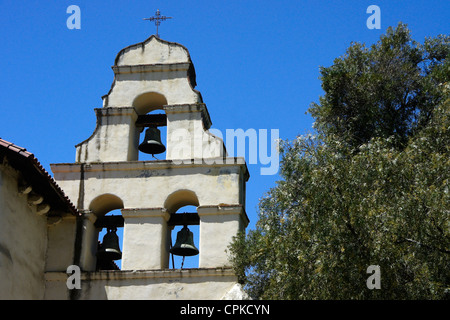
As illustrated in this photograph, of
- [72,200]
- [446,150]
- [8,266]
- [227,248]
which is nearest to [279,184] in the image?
[227,248]

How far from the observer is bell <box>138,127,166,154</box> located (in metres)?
15.9

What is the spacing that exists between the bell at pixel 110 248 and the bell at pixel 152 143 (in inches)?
78.7

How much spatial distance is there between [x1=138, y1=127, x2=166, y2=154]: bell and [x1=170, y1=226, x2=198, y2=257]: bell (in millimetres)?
1979

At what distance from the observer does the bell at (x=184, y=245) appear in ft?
48.8

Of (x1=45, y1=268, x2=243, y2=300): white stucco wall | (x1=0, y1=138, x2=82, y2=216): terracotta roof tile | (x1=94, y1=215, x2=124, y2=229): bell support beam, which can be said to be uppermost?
(x1=0, y1=138, x2=82, y2=216): terracotta roof tile

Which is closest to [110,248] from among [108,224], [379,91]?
[108,224]

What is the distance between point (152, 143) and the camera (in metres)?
15.9

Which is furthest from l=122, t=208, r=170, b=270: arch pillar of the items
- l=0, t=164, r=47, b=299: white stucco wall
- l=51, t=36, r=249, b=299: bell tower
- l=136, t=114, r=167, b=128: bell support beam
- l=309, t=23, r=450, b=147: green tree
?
l=309, t=23, r=450, b=147: green tree

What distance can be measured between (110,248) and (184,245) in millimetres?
1499

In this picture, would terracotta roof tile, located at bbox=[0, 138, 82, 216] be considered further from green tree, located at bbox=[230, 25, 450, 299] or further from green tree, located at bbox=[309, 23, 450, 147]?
green tree, located at bbox=[309, 23, 450, 147]

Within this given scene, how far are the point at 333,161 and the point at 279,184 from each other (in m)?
2.25

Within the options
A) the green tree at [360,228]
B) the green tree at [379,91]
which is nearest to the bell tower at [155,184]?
the green tree at [360,228]

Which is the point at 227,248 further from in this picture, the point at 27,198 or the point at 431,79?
the point at 431,79

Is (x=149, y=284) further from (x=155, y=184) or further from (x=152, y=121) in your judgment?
(x=152, y=121)
